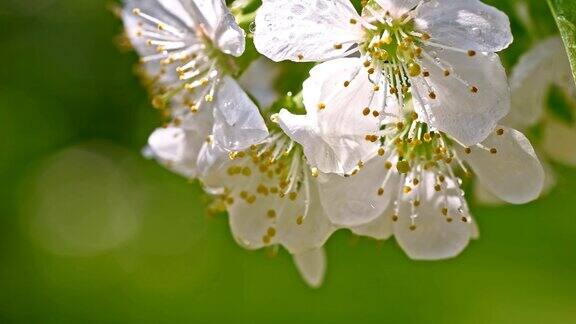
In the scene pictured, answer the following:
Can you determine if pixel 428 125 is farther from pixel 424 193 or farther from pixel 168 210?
pixel 168 210

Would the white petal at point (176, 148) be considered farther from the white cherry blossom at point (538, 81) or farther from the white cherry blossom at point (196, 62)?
the white cherry blossom at point (538, 81)

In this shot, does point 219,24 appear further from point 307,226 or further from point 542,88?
point 542,88

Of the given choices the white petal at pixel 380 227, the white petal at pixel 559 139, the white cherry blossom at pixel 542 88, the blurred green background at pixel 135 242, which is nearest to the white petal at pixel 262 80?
the white petal at pixel 380 227

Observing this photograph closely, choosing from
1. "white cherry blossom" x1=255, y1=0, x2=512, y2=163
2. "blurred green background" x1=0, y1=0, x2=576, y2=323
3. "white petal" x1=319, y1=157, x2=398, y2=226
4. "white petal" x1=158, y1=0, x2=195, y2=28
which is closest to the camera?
"white cherry blossom" x1=255, y1=0, x2=512, y2=163

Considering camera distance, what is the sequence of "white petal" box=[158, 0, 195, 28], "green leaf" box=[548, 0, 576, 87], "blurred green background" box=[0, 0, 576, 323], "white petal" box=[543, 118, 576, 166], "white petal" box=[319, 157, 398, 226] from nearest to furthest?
"green leaf" box=[548, 0, 576, 87]
"white petal" box=[319, 157, 398, 226]
"white petal" box=[158, 0, 195, 28]
"white petal" box=[543, 118, 576, 166]
"blurred green background" box=[0, 0, 576, 323]

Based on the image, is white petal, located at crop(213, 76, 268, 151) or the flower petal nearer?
white petal, located at crop(213, 76, 268, 151)

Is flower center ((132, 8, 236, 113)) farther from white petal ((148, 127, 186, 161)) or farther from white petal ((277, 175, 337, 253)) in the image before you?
white petal ((277, 175, 337, 253))

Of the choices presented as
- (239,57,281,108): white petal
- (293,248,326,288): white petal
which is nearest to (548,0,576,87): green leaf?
(239,57,281,108): white petal
